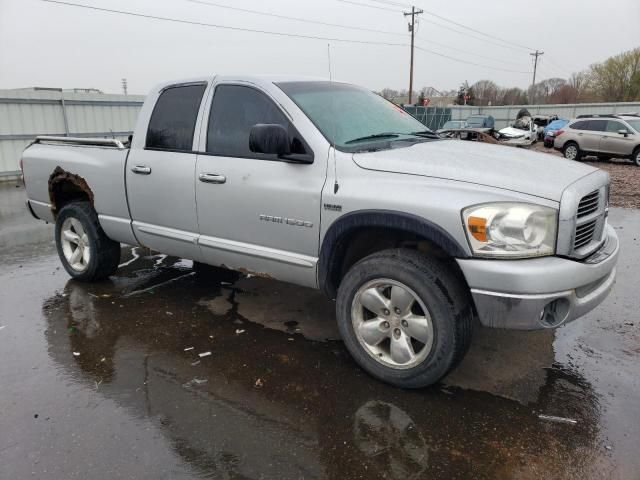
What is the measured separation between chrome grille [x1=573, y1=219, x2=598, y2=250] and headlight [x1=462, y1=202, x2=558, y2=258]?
0.25 metres

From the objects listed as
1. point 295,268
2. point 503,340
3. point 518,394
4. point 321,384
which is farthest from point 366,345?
point 503,340

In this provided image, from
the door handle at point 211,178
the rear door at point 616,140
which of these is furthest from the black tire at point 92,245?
the rear door at point 616,140

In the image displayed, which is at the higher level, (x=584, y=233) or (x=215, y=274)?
(x=584, y=233)

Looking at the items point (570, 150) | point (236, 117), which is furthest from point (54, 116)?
point (570, 150)

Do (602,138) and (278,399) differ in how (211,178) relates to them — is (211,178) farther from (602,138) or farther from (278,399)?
(602,138)

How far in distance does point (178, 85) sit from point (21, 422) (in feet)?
9.39

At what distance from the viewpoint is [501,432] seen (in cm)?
282

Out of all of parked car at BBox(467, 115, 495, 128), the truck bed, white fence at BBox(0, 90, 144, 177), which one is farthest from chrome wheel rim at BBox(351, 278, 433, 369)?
parked car at BBox(467, 115, 495, 128)

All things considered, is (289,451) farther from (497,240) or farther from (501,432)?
(497,240)

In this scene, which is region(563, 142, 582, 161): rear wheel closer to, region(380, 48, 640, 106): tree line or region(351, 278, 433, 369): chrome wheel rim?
region(351, 278, 433, 369): chrome wheel rim

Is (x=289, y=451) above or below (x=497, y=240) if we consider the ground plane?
below

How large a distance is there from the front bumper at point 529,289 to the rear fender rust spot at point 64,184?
3.82 m

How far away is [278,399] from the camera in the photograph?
10.4 ft

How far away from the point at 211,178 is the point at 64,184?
2.31m
